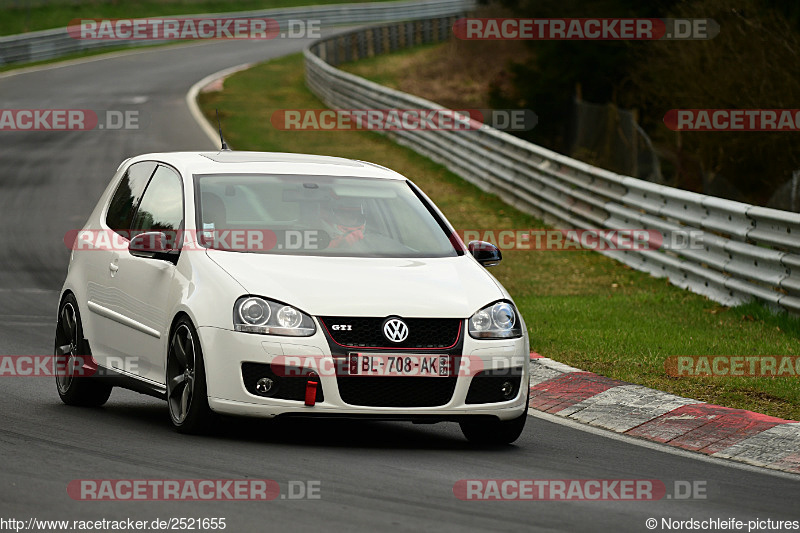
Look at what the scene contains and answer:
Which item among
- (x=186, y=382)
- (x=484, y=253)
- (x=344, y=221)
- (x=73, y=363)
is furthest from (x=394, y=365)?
(x=73, y=363)

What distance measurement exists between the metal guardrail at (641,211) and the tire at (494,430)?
523cm

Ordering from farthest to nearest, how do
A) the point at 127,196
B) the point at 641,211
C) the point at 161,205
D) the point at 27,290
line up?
the point at 641,211
the point at 27,290
the point at 127,196
the point at 161,205

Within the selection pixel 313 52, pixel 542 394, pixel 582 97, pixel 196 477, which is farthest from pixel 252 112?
pixel 196 477

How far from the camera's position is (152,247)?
28.1 ft

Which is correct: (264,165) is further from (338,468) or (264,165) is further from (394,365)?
(338,468)

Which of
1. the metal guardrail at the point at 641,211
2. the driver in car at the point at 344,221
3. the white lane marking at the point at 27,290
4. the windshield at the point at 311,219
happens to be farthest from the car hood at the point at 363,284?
the white lane marking at the point at 27,290

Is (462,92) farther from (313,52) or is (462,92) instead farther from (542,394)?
(542,394)

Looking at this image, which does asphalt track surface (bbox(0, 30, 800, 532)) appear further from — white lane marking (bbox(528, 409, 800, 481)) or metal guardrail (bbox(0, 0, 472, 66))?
metal guardrail (bbox(0, 0, 472, 66))

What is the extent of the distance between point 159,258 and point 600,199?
1198cm

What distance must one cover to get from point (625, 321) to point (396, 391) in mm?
6001

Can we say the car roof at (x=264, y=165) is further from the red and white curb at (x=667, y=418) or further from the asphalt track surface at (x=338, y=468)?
the red and white curb at (x=667, y=418)

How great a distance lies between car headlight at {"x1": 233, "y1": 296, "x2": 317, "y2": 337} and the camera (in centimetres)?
784

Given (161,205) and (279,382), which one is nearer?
(279,382)

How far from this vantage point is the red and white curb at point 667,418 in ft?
27.9
